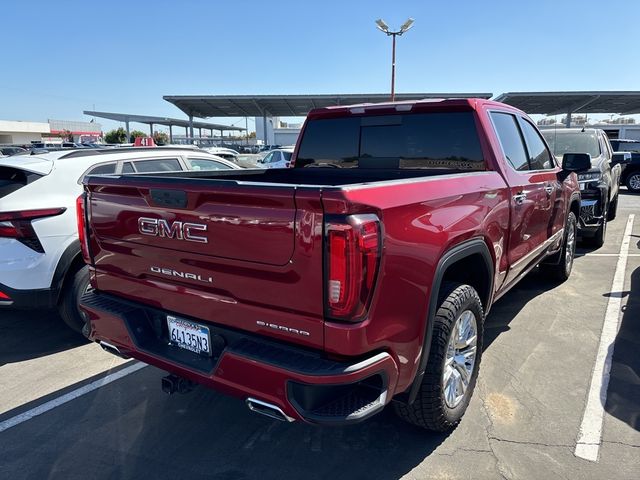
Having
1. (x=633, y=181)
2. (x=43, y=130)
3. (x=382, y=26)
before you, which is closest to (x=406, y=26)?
(x=382, y=26)

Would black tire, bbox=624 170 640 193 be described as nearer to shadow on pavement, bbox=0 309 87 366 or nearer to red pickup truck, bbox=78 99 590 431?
red pickup truck, bbox=78 99 590 431

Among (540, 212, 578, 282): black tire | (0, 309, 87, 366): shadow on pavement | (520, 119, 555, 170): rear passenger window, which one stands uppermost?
(520, 119, 555, 170): rear passenger window

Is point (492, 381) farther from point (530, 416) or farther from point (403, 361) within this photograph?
point (403, 361)

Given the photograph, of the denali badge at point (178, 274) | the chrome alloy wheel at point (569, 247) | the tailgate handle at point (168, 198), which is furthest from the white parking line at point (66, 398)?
the chrome alloy wheel at point (569, 247)

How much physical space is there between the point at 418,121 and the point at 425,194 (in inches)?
61.8

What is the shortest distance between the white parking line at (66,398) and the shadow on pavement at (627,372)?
3604 mm

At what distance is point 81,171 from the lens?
15.1ft

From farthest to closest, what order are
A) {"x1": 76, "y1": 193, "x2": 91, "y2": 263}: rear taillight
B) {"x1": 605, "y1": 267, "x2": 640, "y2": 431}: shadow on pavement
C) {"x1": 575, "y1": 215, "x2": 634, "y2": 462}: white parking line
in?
{"x1": 605, "y1": 267, "x2": 640, "y2": 431}: shadow on pavement, {"x1": 76, "y1": 193, "x2": 91, "y2": 263}: rear taillight, {"x1": 575, "y1": 215, "x2": 634, "y2": 462}: white parking line

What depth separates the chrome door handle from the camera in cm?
363

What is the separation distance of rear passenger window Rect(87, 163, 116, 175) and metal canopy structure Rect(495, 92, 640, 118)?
39.1 metres

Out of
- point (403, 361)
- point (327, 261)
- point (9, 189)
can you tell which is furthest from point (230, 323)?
point (9, 189)

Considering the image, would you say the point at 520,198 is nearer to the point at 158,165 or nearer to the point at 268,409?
the point at 268,409

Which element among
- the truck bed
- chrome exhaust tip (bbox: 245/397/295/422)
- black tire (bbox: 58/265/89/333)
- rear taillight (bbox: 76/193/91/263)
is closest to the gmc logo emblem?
rear taillight (bbox: 76/193/91/263)

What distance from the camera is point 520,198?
12.2ft
